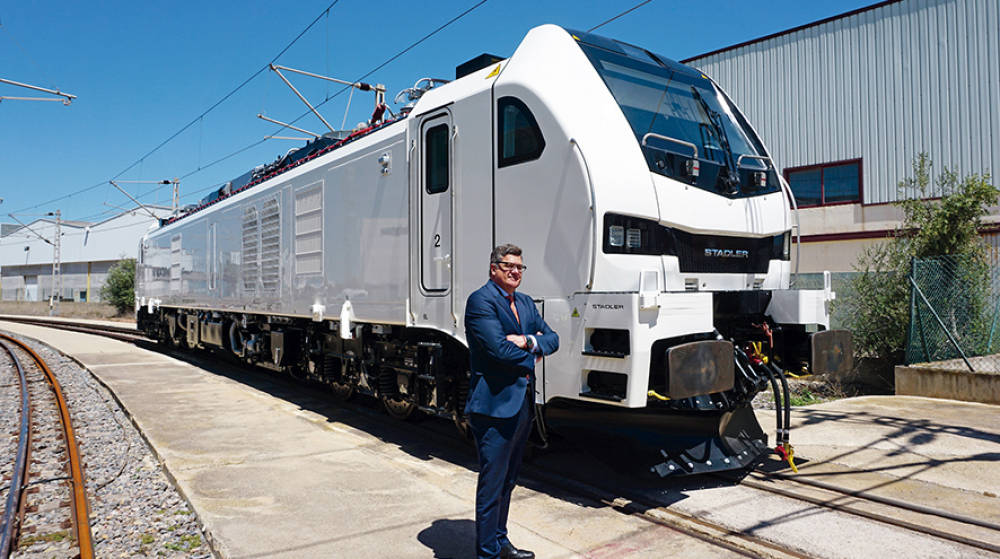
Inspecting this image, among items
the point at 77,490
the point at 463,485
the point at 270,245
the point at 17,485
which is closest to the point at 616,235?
the point at 463,485

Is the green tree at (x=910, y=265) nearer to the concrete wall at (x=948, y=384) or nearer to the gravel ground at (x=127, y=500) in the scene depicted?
the concrete wall at (x=948, y=384)

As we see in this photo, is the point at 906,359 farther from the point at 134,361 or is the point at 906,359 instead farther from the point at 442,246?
the point at 134,361

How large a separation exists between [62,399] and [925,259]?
43.4ft

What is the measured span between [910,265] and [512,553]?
8848 mm

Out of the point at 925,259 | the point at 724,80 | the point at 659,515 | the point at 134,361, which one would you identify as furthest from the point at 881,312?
the point at 134,361

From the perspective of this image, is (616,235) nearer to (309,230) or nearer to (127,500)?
(127,500)

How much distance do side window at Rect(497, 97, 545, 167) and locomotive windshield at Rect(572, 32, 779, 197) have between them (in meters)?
0.67

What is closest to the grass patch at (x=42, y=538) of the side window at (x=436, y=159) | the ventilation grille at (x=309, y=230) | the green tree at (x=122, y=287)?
the side window at (x=436, y=159)

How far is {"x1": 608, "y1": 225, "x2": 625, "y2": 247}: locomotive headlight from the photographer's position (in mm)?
4754

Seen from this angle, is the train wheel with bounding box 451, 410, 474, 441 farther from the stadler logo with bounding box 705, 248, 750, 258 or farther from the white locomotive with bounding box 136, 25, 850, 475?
the stadler logo with bounding box 705, 248, 750, 258

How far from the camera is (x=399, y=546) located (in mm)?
4301

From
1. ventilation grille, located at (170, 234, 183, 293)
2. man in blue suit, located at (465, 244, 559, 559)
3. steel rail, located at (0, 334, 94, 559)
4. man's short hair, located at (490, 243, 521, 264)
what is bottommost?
steel rail, located at (0, 334, 94, 559)

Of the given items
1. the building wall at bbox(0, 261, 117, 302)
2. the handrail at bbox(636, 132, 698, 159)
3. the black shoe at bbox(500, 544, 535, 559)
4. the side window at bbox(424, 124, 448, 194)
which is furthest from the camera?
the building wall at bbox(0, 261, 117, 302)

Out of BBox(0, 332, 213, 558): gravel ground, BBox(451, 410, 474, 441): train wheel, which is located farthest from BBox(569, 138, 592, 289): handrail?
BBox(0, 332, 213, 558): gravel ground
